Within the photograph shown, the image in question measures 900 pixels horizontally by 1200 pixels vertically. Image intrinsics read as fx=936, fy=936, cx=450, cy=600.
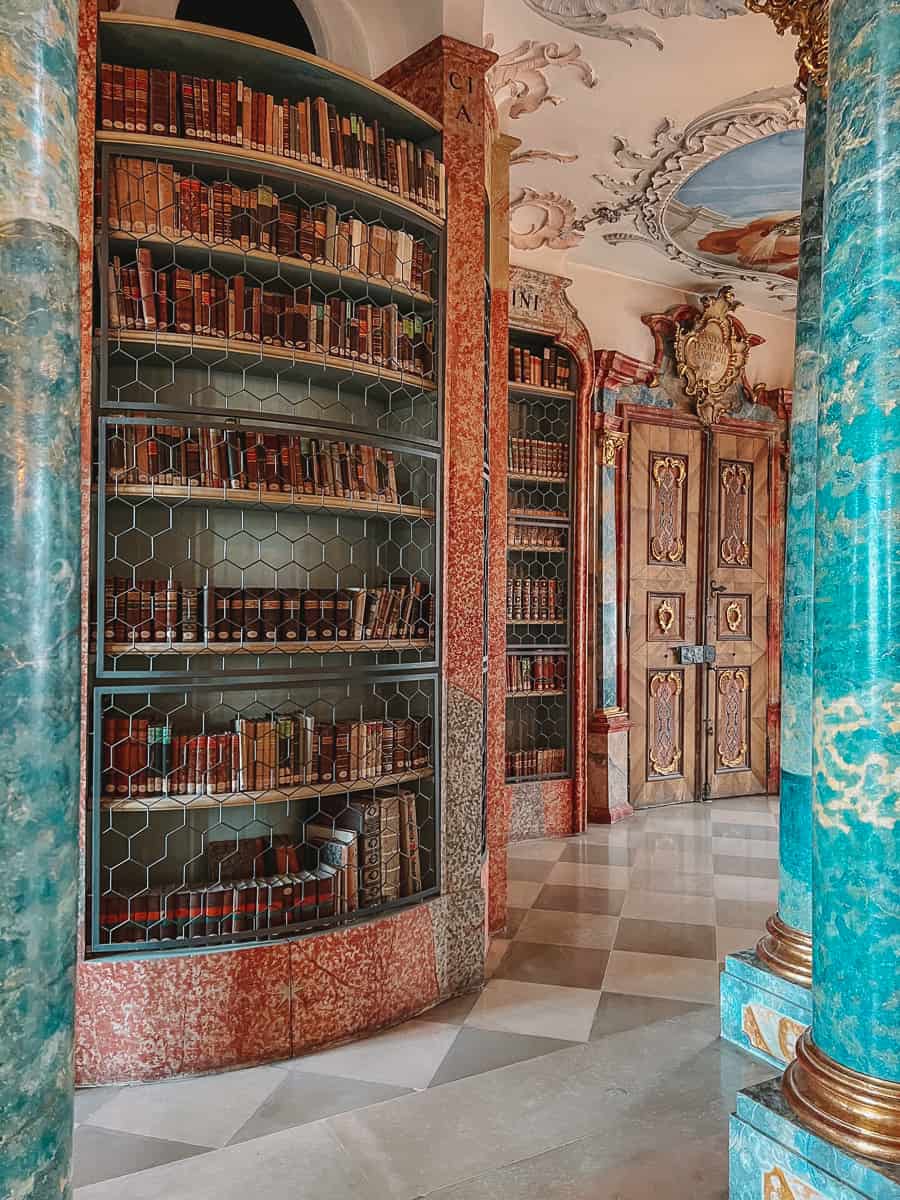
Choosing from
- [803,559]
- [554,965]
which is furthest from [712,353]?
[554,965]

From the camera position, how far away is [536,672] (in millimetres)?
6465

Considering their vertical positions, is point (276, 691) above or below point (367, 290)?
below

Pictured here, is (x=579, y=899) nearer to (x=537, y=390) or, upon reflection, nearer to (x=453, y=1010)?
(x=453, y=1010)

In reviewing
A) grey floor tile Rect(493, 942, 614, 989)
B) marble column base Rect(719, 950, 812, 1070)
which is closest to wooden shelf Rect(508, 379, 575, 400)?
grey floor tile Rect(493, 942, 614, 989)

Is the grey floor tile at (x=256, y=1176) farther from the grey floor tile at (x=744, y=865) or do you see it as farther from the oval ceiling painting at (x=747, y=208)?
the oval ceiling painting at (x=747, y=208)

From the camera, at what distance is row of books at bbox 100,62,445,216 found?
300 cm

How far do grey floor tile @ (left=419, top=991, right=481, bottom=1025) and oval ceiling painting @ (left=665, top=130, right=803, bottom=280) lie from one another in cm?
418

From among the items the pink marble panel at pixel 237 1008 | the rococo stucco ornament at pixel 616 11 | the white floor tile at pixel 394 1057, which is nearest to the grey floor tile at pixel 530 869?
the white floor tile at pixel 394 1057

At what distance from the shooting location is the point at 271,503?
3.20 meters

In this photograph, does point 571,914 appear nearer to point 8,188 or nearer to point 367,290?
point 367,290

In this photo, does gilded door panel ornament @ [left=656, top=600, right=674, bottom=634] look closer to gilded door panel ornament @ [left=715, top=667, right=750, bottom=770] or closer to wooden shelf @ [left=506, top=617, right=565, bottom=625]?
gilded door panel ornament @ [left=715, top=667, right=750, bottom=770]

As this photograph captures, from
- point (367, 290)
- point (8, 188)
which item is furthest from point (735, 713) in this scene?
point (8, 188)

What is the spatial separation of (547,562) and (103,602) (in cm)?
406

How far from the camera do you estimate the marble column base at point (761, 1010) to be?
2.96 metres
